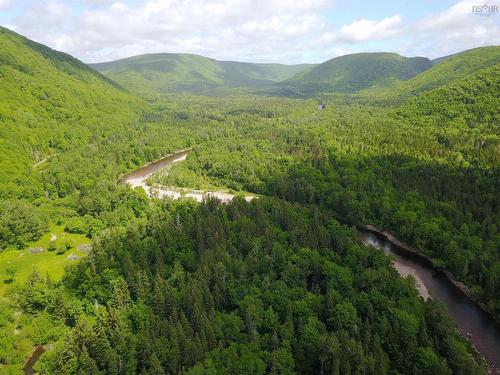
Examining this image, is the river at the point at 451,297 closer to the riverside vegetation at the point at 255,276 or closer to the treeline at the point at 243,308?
the riverside vegetation at the point at 255,276

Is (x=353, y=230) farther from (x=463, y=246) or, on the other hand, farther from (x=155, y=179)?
(x=155, y=179)

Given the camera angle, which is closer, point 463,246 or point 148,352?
point 148,352

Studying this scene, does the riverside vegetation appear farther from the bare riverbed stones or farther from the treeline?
the bare riverbed stones

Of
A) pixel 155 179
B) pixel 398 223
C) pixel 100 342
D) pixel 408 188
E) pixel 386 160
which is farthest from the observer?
pixel 155 179

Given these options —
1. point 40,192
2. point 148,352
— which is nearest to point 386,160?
point 148,352

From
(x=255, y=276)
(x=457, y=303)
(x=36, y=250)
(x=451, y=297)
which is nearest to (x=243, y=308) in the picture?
(x=255, y=276)

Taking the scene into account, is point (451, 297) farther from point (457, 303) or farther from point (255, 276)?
point (255, 276)
